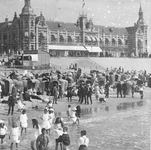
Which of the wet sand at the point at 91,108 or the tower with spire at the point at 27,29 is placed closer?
the wet sand at the point at 91,108

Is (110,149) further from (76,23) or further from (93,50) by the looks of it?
(76,23)

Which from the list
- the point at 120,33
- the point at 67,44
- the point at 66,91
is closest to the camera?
the point at 66,91

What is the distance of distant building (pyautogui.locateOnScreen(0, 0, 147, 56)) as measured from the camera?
187 feet

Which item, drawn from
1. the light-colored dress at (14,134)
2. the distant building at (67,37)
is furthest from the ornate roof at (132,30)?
the light-colored dress at (14,134)

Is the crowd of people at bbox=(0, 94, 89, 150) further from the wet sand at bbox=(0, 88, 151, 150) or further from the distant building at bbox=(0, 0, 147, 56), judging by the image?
the distant building at bbox=(0, 0, 147, 56)

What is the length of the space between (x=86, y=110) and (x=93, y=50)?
47.4 meters

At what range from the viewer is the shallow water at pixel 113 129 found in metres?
11.7

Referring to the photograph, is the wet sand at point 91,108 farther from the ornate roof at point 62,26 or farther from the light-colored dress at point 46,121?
the ornate roof at point 62,26

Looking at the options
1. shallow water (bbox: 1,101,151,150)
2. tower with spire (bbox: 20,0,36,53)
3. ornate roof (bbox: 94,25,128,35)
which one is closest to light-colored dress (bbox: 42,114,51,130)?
shallow water (bbox: 1,101,151,150)

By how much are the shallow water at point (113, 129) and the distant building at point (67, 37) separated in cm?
2972

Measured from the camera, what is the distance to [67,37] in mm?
65438

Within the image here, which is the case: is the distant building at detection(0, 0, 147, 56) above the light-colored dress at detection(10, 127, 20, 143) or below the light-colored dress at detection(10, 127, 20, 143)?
above

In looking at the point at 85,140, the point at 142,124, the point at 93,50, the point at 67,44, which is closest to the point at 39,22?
the point at 67,44

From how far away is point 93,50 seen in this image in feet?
217
